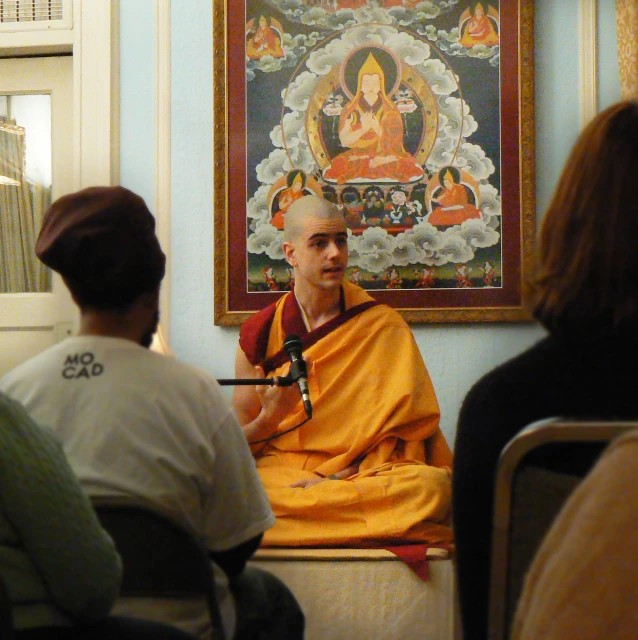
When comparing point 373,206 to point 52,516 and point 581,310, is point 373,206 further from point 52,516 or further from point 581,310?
point 52,516

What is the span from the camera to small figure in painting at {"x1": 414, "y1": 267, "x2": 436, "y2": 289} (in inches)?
131

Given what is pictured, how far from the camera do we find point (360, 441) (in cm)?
270

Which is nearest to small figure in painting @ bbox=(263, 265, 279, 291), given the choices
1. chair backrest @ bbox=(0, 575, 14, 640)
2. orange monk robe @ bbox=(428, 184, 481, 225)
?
orange monk robe @ bbox=(428, 184, 481, 225)

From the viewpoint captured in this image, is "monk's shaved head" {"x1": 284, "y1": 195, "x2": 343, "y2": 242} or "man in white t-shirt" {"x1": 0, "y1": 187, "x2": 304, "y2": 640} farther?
"monk's shaved head" {"x1": 284, "y1": 195, "x2": 343, "y2": 242}

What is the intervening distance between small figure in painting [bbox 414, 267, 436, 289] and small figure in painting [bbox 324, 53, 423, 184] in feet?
1.13

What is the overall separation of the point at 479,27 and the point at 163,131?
123 centimetres

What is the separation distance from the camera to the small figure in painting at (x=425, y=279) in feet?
10.9

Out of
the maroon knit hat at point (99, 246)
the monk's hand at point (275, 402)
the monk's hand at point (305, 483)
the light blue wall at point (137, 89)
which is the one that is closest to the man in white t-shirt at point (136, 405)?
the maroon knit hat at point (99, 246)

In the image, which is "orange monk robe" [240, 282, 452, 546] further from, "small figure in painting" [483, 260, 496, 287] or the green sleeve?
the green sleeve

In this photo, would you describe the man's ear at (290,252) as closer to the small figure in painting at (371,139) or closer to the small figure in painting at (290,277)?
the small figure in painting at (290,277)

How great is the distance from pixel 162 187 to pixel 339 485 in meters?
1.51

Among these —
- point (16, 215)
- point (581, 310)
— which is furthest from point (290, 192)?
point (581, 310)

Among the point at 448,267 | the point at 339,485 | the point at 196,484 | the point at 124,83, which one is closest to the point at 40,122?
the point at 124,83

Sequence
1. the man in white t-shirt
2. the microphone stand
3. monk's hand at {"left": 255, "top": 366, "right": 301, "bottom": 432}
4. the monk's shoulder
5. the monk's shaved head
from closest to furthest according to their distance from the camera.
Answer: the man in white t-shirt, the microphone stand, monk's hand at {"left": 255, "top": 366, "right": 301, "bottom": 432}, the monk's shoulder, the monk's shaved head
